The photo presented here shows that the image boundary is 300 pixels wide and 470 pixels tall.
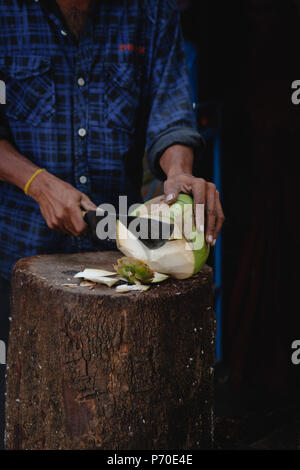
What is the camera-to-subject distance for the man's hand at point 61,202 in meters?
1.59

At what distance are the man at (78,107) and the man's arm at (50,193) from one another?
0.06 metres

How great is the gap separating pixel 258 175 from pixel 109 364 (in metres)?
1.68

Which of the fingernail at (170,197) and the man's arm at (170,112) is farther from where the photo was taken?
the man's arm at (170,112)

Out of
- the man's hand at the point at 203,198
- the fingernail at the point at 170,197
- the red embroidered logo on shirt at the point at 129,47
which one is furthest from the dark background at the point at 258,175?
the fingernail at the point at 170,197

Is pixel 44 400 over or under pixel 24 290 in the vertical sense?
under

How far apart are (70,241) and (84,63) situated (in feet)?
2.26

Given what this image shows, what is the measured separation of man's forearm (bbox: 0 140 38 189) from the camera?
1.70m

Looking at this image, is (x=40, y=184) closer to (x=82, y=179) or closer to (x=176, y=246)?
(x=82, y=179)

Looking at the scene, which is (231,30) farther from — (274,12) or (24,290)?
(24,290)

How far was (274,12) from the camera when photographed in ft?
8.39

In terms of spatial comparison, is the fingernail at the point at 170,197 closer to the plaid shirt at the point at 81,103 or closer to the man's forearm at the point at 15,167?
the plaid shirt at the point at 81,103

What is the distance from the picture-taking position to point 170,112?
1.92 meters
